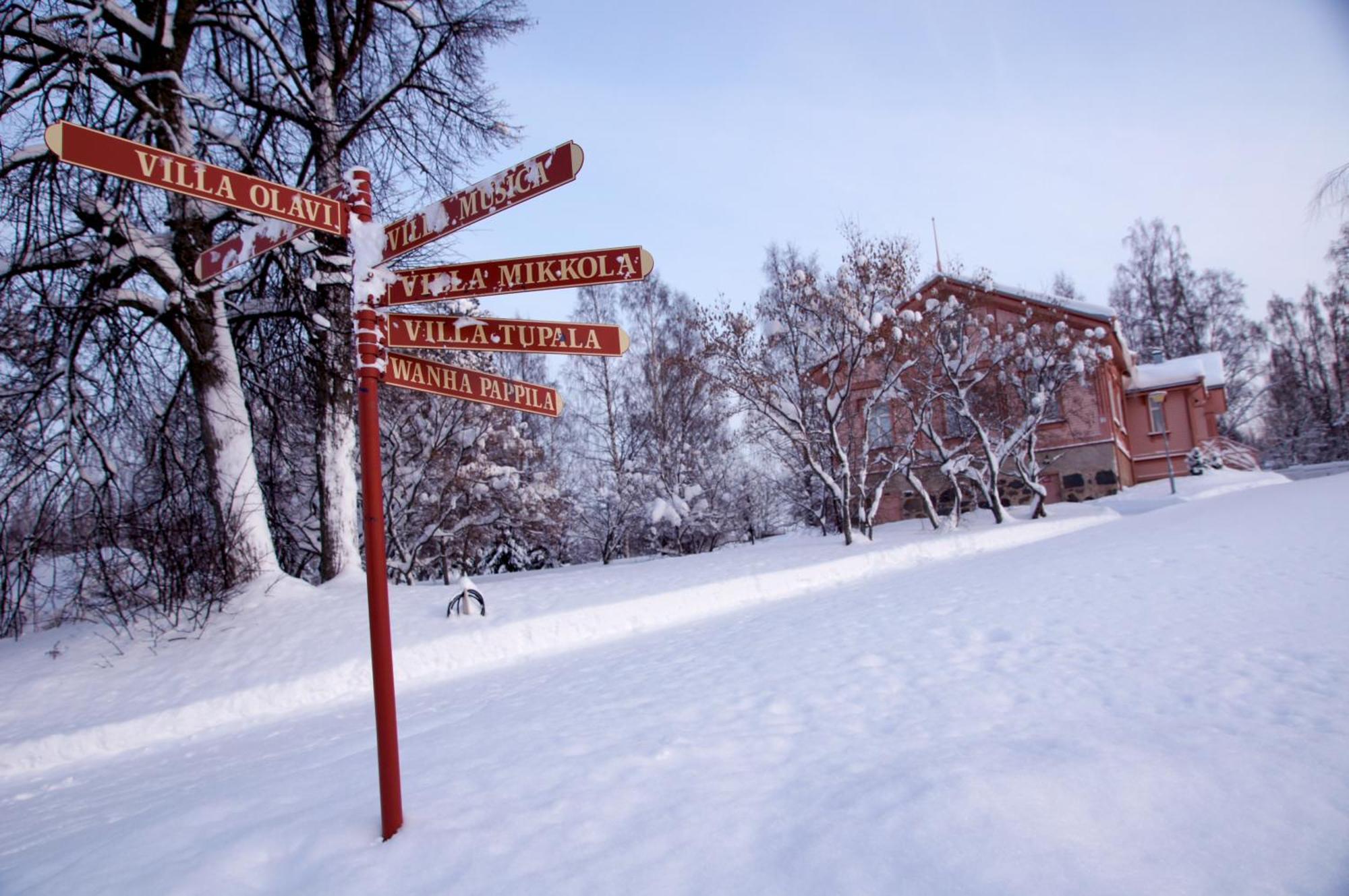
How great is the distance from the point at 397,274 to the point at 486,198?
612mm

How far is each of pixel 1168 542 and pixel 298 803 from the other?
38.6ft

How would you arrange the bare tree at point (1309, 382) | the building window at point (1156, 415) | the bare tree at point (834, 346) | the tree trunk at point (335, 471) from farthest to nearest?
the bare tree at point (1309, 382) < the building window at point (1156, 415) < the bare tree at point (834, 346) < the tree trunk at point (335, 471)

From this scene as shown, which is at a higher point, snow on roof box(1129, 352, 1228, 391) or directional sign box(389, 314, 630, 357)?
snow on roof box(1129, 352, 1228, 391)

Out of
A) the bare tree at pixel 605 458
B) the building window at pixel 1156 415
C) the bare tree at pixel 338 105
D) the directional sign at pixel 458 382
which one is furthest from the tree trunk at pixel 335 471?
the building window at pixel 1156 415

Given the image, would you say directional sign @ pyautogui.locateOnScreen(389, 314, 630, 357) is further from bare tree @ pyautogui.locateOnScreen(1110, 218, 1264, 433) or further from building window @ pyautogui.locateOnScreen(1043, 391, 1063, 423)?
bare tree @ pyautogui.locateOnScreen(1110, 218, 1264, 433)

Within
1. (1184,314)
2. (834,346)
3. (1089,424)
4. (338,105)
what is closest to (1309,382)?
(1184,314)

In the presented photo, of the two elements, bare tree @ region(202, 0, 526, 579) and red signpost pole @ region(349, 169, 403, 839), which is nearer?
red signpost pole @ region(349, 169, 403, 839)

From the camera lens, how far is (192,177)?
132 inches

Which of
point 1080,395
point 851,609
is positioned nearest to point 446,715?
point 851,609

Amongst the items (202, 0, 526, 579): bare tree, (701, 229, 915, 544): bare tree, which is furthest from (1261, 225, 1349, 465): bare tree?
(202, 0, 526, 579): bare tree

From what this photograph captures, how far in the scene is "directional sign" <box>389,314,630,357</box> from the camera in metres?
4.10

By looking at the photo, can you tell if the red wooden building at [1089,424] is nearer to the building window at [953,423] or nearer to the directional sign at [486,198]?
the building window at [953,423]

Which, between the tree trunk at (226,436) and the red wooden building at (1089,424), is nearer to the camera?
the tree trunk at (226,436)

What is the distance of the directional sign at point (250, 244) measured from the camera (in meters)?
3.61
